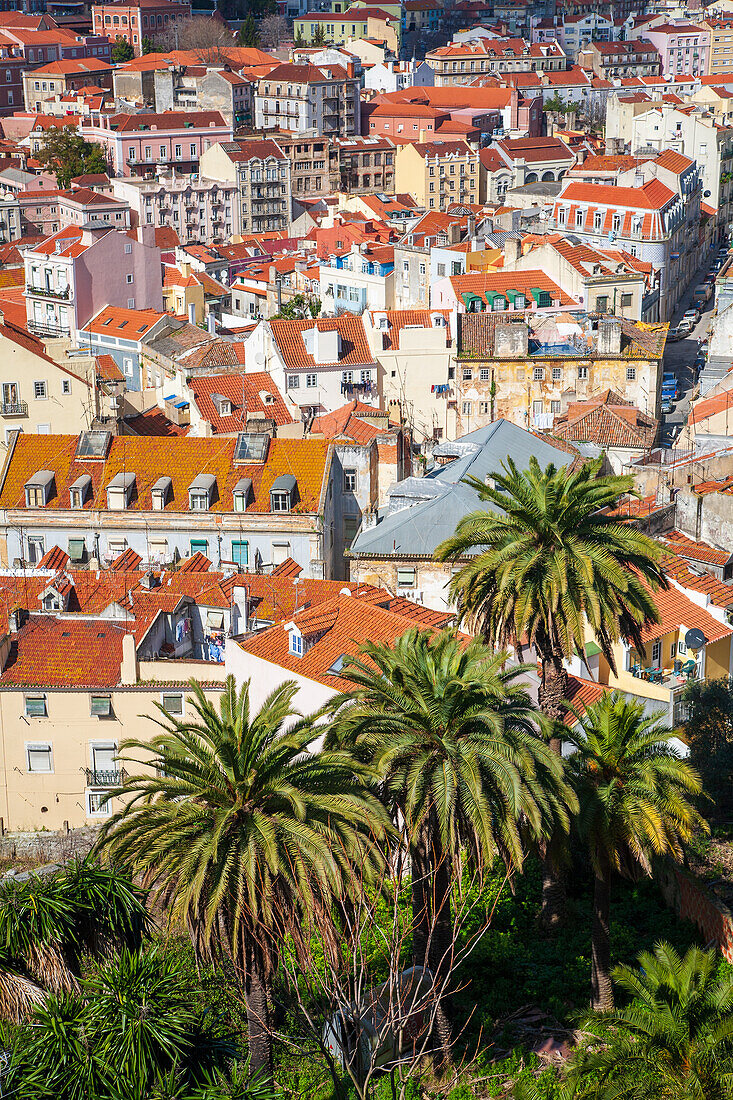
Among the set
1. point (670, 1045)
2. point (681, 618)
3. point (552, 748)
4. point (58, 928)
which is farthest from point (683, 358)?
point (58, 928)

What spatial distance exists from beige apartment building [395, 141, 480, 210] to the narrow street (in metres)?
32.4

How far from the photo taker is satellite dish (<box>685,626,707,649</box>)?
44.1 metres

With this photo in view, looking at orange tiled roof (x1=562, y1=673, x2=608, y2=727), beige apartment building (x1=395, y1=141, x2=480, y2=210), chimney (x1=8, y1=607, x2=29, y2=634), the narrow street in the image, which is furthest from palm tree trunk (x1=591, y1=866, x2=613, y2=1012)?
beige apartment building (x1=395, y1=141, x2=480, y2=210)

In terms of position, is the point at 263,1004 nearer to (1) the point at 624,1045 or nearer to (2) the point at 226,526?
(1) the point at 624,1045

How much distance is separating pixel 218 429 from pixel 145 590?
887 inches

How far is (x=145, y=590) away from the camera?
53031 mm

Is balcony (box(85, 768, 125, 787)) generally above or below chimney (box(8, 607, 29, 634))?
below

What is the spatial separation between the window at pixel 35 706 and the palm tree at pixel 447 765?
1761cm

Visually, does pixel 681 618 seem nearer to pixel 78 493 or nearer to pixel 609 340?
pixel 78 493

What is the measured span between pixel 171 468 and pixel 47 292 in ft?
174

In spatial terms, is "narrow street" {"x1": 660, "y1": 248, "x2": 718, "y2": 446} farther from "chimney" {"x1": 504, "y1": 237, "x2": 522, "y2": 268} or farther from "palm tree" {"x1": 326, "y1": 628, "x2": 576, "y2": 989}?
"palm tree" {"x1": 326, "y1": 628, "x2": 576, "y2": 989}

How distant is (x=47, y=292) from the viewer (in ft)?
357

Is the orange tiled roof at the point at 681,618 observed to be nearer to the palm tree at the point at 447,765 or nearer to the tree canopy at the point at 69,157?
the palm tree at the point at 447,765

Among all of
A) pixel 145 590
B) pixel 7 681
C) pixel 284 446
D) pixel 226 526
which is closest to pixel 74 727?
pixel 7 681
